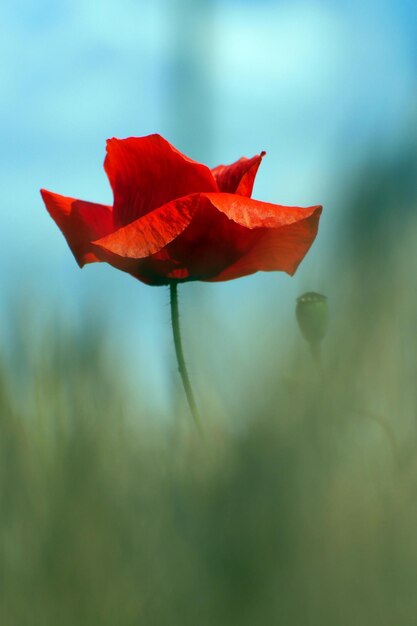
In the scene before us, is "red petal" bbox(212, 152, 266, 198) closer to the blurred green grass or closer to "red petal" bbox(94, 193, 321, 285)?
"red petal" bbox(94, 193, 321, 285)

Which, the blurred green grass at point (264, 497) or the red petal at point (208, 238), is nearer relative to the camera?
the blurred green grass at point (264, 497)

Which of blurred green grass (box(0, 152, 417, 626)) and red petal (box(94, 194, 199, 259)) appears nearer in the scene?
blurred green grass (box(0, 152, 417, 626))

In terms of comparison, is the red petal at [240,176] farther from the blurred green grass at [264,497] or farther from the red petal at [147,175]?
the blurred green grass at [264,497]

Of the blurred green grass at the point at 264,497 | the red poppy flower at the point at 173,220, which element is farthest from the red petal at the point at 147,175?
the blurred green grass at the point at 264,497

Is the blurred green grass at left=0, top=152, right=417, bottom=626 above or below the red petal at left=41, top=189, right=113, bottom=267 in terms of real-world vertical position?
below

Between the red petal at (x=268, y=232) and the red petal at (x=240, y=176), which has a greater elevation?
the red petal at (x=240, y=176)

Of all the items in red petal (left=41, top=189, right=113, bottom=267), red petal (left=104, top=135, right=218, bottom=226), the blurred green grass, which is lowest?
the blurred green grass

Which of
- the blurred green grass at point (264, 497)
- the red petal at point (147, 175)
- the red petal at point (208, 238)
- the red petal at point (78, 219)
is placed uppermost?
the red petal at point (147, 175)

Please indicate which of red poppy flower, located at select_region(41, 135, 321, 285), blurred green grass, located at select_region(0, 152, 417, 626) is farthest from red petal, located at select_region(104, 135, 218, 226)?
blurred green grass, located at select_region(0, 152, 417, 626)

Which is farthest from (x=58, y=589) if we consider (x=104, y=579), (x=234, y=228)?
(x=234, y=228)
